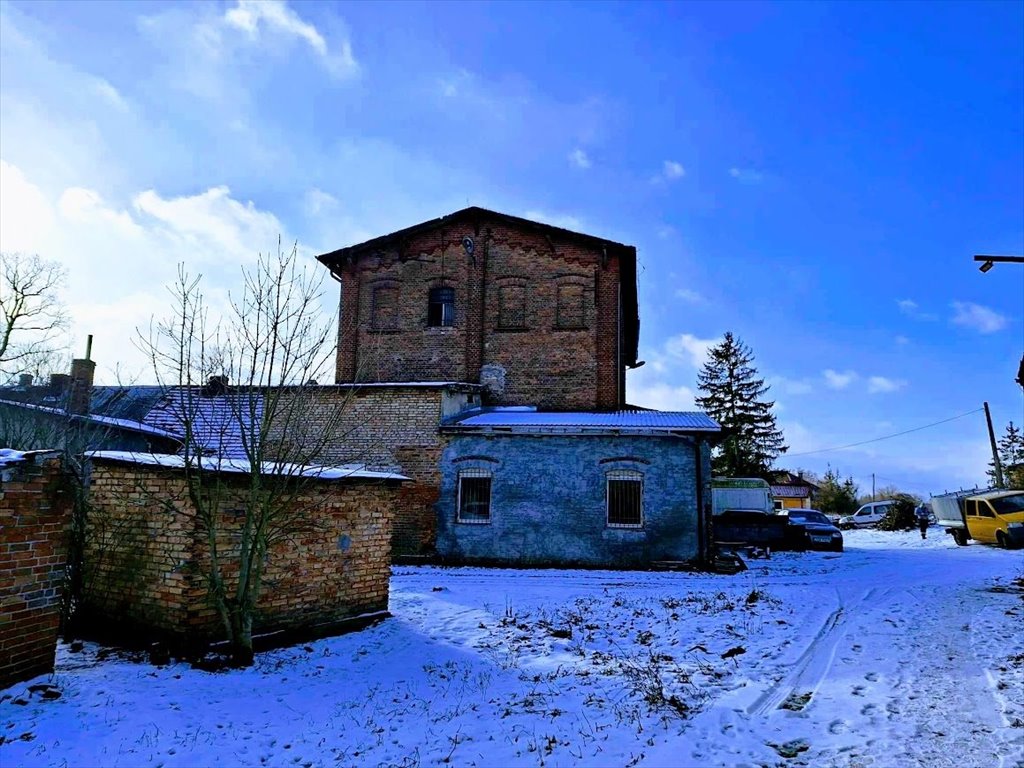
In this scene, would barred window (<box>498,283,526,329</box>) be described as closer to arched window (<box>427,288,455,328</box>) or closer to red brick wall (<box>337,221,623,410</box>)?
red brick wall (<box>337,221,623,410</box>)

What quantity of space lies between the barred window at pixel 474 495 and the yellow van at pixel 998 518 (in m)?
16.9

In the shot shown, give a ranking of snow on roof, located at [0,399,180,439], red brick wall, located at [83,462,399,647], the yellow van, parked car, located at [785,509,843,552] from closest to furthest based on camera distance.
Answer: red brick wall, located at [83,462,399,647] < snow on roof, located at [0,399,180,439] < the yellow van < parked car, located at [785,509,843,552]

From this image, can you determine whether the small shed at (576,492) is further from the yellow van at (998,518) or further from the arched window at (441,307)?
the yellow van at (998,518)

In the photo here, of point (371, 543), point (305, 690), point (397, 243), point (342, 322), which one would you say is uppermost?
point (397, 243)

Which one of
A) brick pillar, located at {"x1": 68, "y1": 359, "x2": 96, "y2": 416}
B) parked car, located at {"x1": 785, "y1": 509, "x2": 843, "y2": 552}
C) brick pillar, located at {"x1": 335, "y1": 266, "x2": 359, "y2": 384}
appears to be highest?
brick pillar, located at {"x1": 335, "y1": 266, "x2": 359, "y2": 384}

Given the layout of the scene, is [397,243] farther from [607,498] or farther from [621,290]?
[607,498]

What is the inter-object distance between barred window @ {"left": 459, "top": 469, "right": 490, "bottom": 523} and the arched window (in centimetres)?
609

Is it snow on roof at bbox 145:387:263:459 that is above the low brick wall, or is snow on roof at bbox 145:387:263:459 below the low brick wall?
above

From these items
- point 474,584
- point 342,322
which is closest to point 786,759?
point 474,584

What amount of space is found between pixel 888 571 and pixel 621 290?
1065cm

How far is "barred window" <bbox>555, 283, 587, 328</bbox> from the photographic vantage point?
19625mm

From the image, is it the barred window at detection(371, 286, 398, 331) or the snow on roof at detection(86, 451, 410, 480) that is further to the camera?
the barred window at detection(371, 286, 398, 331)

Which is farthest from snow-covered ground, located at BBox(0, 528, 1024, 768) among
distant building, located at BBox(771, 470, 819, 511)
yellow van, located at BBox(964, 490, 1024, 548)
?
distant building, located at BBox(771, 470, 819, 511)

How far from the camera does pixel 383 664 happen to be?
7.04 meters
